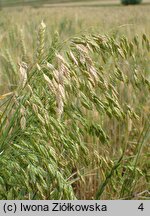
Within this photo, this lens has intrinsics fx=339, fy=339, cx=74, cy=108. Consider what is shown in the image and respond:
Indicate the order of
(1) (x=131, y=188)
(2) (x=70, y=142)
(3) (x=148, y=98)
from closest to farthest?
(2) (x=70, y=142), (1) (x=131, y=188), (3) (x=148, y=98)

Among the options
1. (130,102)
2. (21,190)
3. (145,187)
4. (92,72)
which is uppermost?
(92,72)

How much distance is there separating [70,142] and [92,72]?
24 centimetres

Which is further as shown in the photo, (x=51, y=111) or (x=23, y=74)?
(x=51, y=111)

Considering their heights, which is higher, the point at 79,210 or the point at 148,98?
the point at 148,98

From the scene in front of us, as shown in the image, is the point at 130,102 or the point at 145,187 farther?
the point at 130,102

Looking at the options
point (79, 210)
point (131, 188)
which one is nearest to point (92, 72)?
point (79, 210)

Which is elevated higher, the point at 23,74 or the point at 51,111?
the point at 23,74

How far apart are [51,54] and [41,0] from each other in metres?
31.9

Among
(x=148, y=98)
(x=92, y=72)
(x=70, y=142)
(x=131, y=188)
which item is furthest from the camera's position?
(x=148, y=98)

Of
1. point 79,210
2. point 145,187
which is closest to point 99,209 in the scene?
point 79,210

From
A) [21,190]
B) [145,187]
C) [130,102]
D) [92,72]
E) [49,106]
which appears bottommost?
[145,187]

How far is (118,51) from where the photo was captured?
1092 mm

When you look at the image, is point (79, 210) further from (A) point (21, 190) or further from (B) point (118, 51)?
(B) point (118, 51)

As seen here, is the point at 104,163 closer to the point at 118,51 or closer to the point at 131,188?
the point at 131,188
